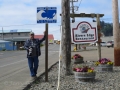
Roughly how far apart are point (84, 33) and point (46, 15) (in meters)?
4.64

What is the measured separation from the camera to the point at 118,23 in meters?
14.5

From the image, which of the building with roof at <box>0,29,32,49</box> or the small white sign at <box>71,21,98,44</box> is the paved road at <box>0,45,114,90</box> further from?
the building with roof at <box>0,29,32,49</box>

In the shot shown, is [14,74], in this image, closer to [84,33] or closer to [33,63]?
[33,63]

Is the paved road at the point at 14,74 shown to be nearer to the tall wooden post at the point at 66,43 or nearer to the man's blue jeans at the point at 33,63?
the man's blue jeans at the point at 33,63

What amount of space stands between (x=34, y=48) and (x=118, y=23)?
6438mm

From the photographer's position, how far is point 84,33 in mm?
13883

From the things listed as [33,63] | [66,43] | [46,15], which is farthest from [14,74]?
[46,15]

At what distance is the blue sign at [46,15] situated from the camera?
957cm

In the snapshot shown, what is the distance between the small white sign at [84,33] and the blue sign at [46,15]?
4.39m

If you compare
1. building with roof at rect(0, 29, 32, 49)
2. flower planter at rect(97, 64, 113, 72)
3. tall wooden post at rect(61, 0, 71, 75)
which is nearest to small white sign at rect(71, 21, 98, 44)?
flower planter at rect(97, 64, 113, 72)

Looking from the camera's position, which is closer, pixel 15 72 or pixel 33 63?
pixel 33 63

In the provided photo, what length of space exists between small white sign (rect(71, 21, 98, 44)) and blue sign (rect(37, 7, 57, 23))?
4393 mm

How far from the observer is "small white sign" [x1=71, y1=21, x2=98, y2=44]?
45.4 ft

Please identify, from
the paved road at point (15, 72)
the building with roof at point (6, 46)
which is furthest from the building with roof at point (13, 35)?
the paved road at point (15, 72)
